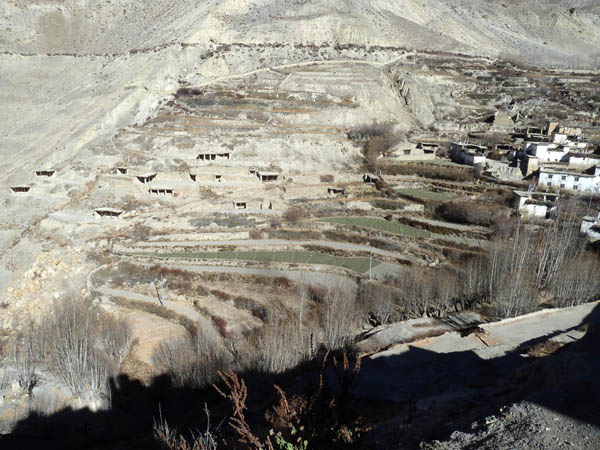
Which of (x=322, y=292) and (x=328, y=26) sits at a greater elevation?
(x=328, y=26)

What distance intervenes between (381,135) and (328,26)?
38.7 metres

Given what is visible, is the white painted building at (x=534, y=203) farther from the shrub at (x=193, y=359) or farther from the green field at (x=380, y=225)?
the shrub at (x=193, y=359)

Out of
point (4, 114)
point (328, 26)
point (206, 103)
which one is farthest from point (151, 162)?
point (328, 26)

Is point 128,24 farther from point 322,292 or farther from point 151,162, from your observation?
point 322,292

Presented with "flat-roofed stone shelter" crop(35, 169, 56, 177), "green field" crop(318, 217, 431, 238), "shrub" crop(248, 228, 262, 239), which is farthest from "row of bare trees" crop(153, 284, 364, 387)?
"flat-roofed stone shelter" crop(35, 169, 56, 177)

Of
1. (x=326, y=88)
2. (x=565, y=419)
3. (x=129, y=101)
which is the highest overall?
(x=326, y=88)

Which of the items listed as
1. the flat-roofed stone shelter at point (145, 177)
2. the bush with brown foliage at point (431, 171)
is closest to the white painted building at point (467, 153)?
the bush with brown foliage at point (431, 171)

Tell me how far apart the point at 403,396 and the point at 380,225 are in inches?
872

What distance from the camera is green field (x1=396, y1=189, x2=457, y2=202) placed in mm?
40069

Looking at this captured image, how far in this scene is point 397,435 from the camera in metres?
11.2

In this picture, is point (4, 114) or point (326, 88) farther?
point (326, 88)

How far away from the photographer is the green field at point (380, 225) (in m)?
35.8

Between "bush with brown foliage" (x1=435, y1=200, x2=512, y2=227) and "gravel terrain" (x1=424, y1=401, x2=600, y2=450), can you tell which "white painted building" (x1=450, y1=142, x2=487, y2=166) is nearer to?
"bush with brown foliage" (x1=435, y1=200, x2=512, y2=227)

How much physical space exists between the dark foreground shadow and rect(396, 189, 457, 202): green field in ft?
61.8
